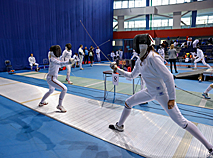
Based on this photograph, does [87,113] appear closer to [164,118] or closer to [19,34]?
[164,118]

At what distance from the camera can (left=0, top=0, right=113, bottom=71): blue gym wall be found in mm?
9461

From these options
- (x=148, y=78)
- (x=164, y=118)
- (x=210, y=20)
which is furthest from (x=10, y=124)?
(x=210, y=20)

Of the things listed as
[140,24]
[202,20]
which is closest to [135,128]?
[140,24]

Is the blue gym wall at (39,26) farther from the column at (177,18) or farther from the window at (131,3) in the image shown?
the column at (177,18)

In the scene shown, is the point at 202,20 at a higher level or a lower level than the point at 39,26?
higher

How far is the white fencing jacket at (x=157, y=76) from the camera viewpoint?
1.69 metres

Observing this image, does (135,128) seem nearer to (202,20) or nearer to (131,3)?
(131,3)

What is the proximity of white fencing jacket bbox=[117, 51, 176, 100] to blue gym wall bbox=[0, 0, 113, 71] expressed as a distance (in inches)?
397

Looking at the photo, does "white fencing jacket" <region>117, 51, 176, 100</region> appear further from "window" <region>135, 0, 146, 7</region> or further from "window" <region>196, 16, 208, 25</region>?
"window" <region>196, 16, 208, 25</region>

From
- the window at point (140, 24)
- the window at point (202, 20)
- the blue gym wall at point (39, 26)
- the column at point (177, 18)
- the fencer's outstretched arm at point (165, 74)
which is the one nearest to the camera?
the fencer's outstretched arm at point (165, 74)

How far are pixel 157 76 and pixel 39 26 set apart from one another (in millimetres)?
11046

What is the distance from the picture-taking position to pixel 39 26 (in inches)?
428

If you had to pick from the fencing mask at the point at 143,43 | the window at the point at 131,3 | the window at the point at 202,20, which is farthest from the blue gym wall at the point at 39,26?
the window at the point at 202,20

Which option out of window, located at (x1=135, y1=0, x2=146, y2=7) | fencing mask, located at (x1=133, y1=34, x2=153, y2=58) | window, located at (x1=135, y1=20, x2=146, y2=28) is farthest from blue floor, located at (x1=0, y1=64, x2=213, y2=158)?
window, located at (x1=135, y1=20, x2=146, y2=28)
